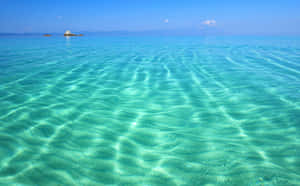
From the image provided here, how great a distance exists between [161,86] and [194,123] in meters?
1.97

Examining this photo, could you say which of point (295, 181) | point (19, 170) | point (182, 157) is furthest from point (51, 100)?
point (295, 181)

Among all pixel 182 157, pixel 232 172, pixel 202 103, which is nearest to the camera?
pixel 232 172

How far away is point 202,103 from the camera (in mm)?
3520

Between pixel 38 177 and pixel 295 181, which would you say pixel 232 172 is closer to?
pixel 295 181

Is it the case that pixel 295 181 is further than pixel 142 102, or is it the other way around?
pixel 142 102

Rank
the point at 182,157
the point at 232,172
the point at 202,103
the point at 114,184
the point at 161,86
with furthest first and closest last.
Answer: the point at 161,86 → the point at 202,103 → the point at 182,157 → the point at 232,172 → the point at 114,184

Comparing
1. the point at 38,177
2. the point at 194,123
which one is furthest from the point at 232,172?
the point at 38,177

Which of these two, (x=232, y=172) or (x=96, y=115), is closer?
(x=232, y=172)

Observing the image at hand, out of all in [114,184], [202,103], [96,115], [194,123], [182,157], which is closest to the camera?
[114,184]

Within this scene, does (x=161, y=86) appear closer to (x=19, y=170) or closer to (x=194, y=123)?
(x=194, y=123)

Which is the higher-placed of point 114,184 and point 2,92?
point 2,92

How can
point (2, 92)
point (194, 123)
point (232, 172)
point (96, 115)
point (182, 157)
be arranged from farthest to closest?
point (2, 92) → point (96, 115) → point (194, 123) → point (182, 157) → point (232, 172)

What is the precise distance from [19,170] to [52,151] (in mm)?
350

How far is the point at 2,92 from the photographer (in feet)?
13.0
